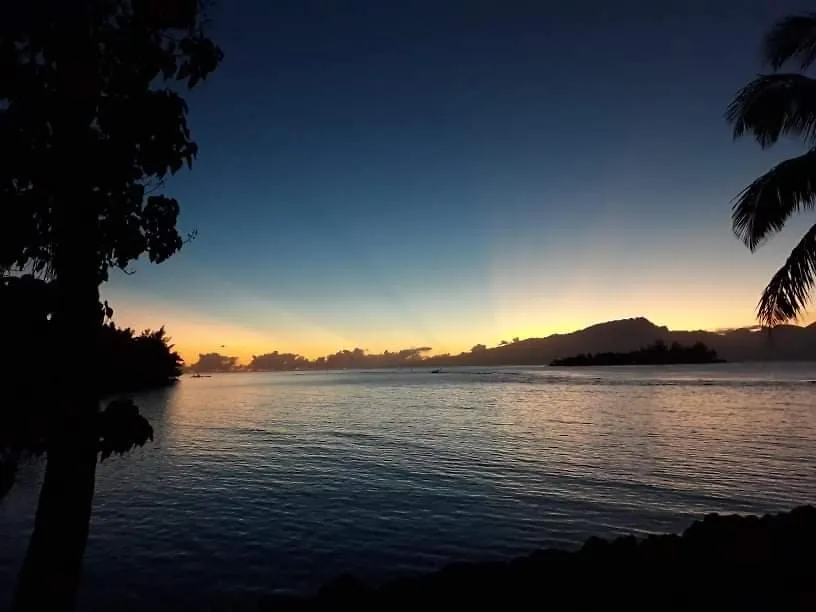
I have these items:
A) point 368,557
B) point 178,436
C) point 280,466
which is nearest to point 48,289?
point 368,557

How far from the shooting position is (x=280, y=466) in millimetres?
31016

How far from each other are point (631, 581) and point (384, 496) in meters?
14.4

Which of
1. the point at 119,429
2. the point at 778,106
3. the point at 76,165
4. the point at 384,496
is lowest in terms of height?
the point at 384,496

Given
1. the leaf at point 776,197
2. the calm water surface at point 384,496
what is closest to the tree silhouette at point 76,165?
the calm water surface at point 384,496

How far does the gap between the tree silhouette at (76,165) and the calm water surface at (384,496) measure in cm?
872

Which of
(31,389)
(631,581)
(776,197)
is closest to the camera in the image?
(31,389)

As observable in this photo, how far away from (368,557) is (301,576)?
2.12m

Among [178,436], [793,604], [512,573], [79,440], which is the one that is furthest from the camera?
[178,436]

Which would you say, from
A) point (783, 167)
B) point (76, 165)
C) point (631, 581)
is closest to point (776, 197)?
point (783, 167)

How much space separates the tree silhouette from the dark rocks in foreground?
19.7 ft

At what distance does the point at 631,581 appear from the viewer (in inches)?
384

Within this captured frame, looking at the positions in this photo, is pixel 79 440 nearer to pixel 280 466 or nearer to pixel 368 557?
pixel 368 557

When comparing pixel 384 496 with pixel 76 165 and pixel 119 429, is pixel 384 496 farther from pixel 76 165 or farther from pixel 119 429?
pixel 76 165

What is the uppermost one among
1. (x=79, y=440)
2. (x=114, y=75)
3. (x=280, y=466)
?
(x=114, y=75)
